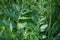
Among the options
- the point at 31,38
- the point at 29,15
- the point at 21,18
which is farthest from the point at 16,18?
the point at 31,38

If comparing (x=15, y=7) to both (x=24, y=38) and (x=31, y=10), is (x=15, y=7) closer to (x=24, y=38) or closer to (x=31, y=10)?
(x=31, y=10)

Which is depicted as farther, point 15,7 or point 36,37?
point 15,7

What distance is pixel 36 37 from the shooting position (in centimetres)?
133

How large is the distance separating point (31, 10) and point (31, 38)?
1.13 feet

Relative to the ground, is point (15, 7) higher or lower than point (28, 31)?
higher

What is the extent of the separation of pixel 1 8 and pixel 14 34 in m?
0.40

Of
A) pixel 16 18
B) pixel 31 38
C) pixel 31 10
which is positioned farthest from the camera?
pixel 31 10

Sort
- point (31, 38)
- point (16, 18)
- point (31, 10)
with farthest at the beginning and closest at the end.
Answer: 1. point (31, 10)
2. point (16, 18)
3. point (31, 38)

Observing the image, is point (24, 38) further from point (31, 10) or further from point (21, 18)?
point (31, 10)

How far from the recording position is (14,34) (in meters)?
1.38

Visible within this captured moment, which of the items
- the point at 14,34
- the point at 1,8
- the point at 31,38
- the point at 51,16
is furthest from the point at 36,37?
the point at 1,8

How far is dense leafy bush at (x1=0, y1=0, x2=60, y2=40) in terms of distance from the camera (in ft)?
4.46

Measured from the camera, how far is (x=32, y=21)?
59.5 inches

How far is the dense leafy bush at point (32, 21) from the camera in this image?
4.46ft
